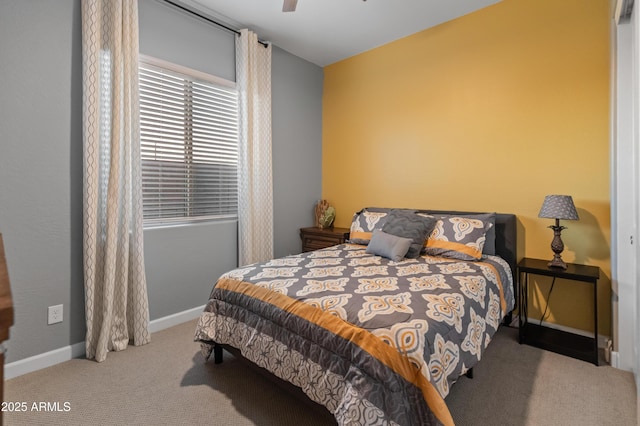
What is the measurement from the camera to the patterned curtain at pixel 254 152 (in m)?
3.22

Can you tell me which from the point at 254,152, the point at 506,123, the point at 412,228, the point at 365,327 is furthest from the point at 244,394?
the point at 506,123

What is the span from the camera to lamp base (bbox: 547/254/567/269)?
2374mm

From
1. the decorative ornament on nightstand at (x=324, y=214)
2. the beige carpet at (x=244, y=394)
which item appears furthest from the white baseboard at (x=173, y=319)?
the decorative ornament on nightstand at (x=324, y=214)

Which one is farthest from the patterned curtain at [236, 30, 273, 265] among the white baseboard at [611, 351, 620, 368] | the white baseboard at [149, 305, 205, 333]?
the white baseboard at [611, 351, 620, 368]

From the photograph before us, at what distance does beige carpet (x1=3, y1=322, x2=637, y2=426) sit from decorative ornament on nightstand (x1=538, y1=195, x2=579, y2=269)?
2.31 ft

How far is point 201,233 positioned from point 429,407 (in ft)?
8.14

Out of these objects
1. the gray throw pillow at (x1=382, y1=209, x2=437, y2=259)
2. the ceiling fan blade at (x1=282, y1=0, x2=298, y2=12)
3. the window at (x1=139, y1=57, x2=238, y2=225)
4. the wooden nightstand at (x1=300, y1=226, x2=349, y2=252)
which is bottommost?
the wooden nightstand at (x1=300, y1=226, x2=349, y2=252)

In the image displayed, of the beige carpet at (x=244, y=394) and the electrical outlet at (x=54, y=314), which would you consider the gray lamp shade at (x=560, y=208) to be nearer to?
the beige carpet at (x=244, y=394)

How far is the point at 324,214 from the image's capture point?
4.00m

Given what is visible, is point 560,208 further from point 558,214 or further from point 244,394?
point 244,394

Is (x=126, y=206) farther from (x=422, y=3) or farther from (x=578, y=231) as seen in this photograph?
(x=578, y=231)

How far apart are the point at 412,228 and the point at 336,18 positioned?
84.2 inches

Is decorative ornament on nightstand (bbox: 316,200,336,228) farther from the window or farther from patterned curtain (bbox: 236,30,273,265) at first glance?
the window

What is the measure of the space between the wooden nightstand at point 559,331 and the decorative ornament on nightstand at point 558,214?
0.09 meters
